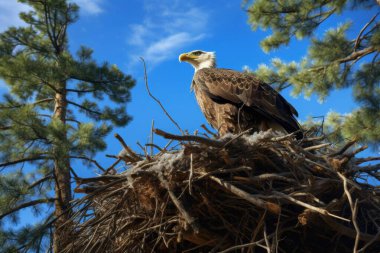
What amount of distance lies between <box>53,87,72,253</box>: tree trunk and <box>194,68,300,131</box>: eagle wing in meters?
1.71

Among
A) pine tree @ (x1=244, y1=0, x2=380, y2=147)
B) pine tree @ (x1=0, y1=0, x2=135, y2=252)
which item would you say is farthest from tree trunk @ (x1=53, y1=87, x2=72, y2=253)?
pine tree @ (x1=244, y1=0, x2=380, y2=147)

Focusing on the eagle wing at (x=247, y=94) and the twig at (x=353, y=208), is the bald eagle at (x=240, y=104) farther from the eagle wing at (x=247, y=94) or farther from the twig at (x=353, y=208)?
the twig at (x=353, y=208)

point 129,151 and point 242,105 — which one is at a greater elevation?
point 242,105

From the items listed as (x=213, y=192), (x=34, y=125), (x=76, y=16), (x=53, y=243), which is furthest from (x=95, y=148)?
(x=213, y=192)

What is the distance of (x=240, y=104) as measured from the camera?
16.2 ft

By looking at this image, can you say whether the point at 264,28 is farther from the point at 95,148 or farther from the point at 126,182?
the point at 126,182

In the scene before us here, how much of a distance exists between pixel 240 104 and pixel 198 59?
1.56 metres

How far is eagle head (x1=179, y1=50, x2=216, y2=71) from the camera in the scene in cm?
626

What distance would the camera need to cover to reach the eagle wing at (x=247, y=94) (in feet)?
15.7

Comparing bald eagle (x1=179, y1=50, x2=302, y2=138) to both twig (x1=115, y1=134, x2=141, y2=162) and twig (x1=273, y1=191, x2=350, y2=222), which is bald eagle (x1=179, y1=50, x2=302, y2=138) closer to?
twig (x1=115, y1=134, x2=141, y2=162)

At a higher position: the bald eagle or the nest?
the bald eagle

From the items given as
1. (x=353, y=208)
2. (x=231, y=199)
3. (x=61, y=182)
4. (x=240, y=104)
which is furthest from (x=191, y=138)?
(x=61, y=182)

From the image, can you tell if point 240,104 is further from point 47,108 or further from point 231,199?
point 47,108

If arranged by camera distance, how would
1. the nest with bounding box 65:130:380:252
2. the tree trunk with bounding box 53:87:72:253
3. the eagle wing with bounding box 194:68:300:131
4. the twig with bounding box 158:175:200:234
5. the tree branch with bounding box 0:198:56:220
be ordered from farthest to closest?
1. the tree branch with bounding box 0:198:56:220
2. the eagle wing with bounding box 194:68:300:131
3. the tree trunk with bounding box 53:87:72:253
4. the nest with bounding box 65:130:380:252
5. the twig with bounding box 158:175:200:234
